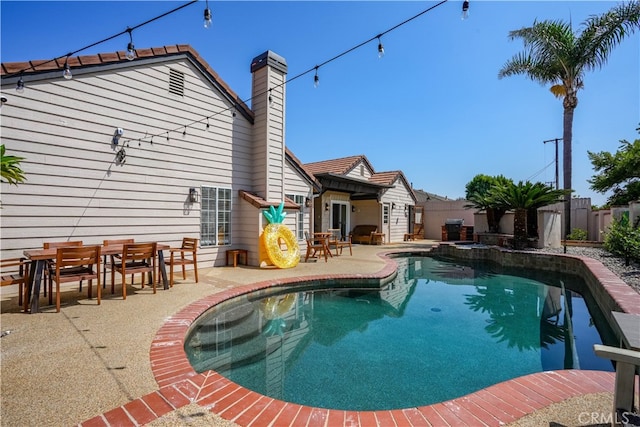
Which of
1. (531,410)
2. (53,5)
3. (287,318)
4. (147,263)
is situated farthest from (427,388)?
(53,5)

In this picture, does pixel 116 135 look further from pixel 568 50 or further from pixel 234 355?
pixel 568 50

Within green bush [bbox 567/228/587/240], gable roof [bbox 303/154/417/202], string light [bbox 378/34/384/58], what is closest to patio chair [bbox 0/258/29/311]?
string light [bbox 378/34/384/58]

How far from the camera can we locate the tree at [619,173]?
12.1 meters

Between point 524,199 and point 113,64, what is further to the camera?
point 524,199

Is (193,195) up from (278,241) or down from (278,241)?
up

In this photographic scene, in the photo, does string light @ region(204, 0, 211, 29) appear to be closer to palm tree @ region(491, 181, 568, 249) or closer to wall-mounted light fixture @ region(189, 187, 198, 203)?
wall-mounted light fixture @ region(189, 187, 198, 203)

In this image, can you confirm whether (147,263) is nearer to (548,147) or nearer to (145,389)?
(145,389)

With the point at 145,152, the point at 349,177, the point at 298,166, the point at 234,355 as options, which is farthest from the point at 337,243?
the point at 234,355

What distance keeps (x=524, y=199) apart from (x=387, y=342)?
1020 cm

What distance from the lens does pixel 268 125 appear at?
8633 mm

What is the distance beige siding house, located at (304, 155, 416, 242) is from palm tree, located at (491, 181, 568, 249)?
5.65 m

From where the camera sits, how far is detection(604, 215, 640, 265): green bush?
7.21 metres

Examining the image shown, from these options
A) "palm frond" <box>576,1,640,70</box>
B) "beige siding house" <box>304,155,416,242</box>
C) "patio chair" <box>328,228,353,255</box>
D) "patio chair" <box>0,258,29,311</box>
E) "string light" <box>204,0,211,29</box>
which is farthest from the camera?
"beige siding house" <box>304,155,416,242</box>

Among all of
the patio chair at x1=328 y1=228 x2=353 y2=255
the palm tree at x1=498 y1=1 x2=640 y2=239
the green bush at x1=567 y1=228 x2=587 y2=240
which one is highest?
the palm tree at x1=498 y1=1 x2=640 y2=239
